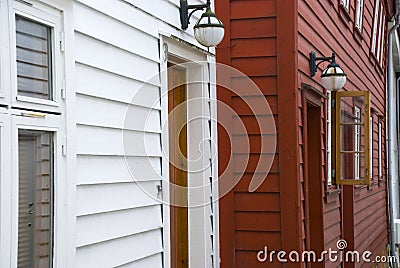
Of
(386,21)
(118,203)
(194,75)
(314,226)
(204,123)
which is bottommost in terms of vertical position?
(314,226)

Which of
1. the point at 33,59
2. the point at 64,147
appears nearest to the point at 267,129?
the point at 64,147

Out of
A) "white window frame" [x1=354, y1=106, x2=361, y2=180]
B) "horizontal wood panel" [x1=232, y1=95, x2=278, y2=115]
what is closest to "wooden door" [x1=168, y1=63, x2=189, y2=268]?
"horizontal wood panel" [x1=232, y1=95, x2=278, y2=115]

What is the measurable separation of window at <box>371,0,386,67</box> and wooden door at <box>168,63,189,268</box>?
9.32m

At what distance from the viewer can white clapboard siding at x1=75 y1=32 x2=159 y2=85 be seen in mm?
3988

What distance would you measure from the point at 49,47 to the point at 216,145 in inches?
122

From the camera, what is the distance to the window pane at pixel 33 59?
3.45 m

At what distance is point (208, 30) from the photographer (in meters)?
5.50

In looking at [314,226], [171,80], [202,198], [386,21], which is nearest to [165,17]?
[171,80]

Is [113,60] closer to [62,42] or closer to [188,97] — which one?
[62,42]

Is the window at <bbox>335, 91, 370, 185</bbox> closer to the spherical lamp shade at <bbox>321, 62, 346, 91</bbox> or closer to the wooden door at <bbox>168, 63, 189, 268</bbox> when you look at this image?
the spherical lamp shade at <bbox>321, 62, 346, 91</bbox>

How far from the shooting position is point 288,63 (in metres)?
6.63

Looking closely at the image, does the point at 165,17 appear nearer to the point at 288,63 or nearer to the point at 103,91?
the point at 103,91

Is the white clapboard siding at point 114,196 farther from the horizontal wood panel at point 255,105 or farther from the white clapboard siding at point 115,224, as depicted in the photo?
the horizontal wood panel at point 255,105

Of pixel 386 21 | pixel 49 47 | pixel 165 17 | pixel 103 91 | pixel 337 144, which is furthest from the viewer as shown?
pixel 386 21
